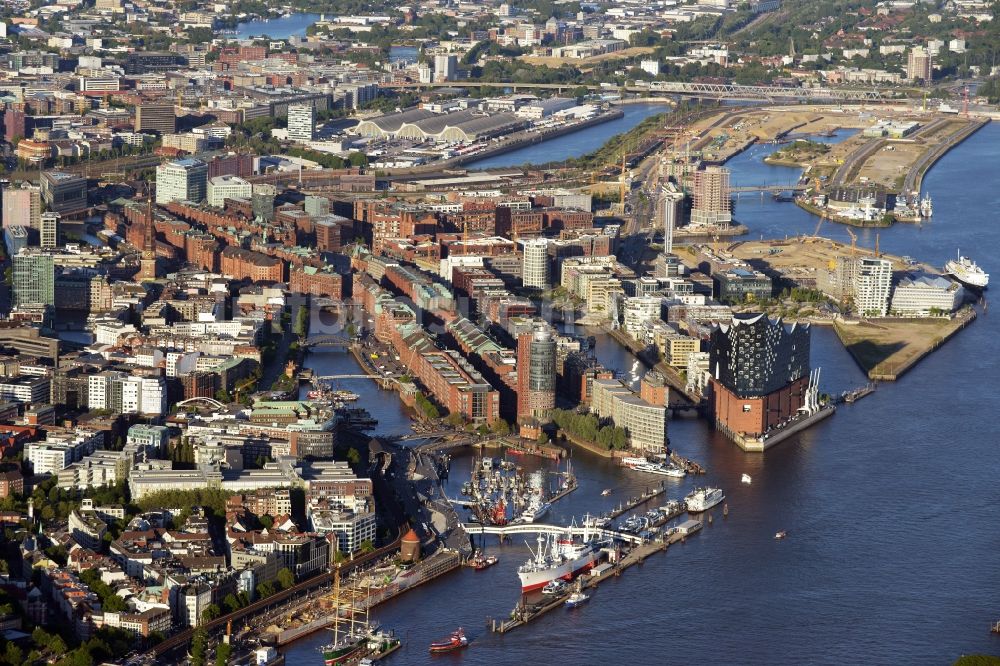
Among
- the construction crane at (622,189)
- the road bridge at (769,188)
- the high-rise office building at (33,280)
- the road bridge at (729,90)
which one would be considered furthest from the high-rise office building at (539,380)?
the road bridge at (729,90)

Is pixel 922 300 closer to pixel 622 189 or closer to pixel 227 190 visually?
pixel 622 189

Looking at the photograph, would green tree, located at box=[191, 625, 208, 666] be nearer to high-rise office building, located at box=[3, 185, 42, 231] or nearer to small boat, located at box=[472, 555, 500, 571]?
small boat, located at box=[472, 555, 500, 571]

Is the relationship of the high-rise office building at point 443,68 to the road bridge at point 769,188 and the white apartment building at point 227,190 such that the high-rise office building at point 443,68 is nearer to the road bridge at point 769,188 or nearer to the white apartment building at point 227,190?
the road bridge at point 769,188

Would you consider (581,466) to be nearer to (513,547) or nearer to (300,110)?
(513,547)

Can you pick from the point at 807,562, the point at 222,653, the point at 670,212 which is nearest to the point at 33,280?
the point at 670,212

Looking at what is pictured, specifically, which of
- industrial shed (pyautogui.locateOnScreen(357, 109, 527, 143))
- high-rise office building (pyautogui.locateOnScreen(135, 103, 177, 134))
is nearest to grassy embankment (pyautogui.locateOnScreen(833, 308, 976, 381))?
industrial shed (pyautogui.locateOnScreen(357, 109, 527, 143))
